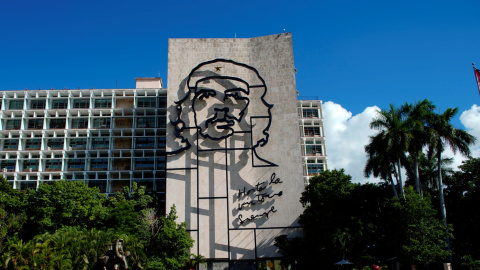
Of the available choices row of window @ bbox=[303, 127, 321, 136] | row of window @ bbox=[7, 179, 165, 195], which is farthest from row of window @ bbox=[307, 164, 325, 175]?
row of window @ bbox=[7, 179, 165, 195]

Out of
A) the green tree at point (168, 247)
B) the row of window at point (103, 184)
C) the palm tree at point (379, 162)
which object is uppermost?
the row of window at point (103, 184)

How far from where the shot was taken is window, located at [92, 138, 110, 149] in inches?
2650

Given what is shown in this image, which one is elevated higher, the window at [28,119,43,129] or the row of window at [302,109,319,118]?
the row of window at [302,109,319,118]

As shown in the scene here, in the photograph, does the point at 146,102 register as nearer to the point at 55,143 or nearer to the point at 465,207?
the point at 55,143

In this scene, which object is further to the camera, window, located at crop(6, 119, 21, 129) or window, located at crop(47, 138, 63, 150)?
window, located at crop(6, 119, 21, 129)

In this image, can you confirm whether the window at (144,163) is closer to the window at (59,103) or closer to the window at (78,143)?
the window at (78,143)

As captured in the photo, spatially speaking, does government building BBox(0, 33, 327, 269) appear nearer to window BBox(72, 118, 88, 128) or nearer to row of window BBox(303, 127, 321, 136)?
window BBox(72, 118, 88, 128)

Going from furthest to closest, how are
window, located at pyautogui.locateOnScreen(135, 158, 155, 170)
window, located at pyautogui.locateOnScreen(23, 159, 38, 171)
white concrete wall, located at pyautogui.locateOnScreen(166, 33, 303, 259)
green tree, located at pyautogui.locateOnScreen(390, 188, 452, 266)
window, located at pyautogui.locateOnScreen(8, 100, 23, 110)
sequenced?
window, located at pyautogui.locateOnScreen(8, 100, 23, 110), window, located at pyautogui.locateOnScreen(135, 158, 155, 170), window, located at pyautogui.locateOnScreen(23, 159, 38, 171), white concrete wall, located at pyautogui.locateOnScreen(166, 33, 303, 259), green tree, located at pyautogui.locateOnScreen(390, 188, 452, 266)

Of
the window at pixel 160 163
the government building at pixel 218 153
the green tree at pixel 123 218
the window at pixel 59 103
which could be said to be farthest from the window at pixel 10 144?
the green tree at pixel 123 218

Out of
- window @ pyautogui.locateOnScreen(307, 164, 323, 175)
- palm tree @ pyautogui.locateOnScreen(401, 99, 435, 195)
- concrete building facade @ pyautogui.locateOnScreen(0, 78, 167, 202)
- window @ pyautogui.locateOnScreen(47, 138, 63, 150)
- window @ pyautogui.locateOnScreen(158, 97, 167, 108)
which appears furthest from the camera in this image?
window @ pyautogui.locateOnScreen(307, 164, 323, 175)

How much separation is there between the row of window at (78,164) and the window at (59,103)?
913 cm

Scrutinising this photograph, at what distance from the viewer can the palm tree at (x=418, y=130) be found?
3950 centimetres

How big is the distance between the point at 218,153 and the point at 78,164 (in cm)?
2804

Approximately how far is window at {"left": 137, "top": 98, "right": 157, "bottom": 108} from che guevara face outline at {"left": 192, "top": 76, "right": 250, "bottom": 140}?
19793 millimetres
